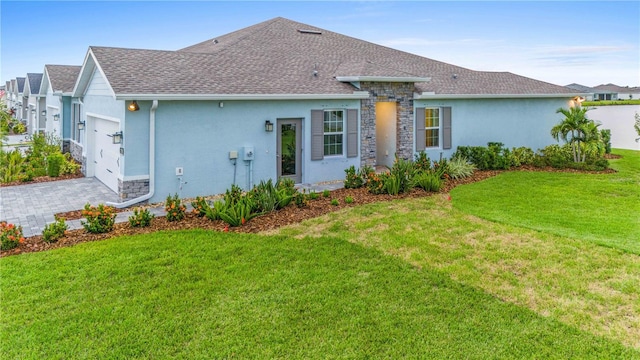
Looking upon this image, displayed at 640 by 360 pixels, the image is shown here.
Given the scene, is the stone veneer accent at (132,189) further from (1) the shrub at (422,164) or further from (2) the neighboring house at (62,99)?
(1) the shrub at (422,164)

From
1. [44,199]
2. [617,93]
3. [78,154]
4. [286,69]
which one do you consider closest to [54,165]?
[78,154]

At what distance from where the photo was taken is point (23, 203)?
428 inches

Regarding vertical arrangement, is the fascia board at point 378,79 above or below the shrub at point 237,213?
above

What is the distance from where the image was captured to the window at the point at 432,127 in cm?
1552

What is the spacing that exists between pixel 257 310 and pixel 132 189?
6899 millimetres

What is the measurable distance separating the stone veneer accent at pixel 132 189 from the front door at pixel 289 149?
12.8 ft

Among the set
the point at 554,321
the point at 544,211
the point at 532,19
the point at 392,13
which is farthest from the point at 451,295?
the point at 392,13

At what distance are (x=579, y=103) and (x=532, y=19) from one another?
5.50 meters

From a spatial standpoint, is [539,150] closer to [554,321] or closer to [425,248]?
[425,248]

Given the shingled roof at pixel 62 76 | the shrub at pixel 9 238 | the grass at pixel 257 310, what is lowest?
the grass at pixel 257 310

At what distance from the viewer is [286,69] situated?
1403 cm

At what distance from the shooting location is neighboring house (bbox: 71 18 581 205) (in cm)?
1075

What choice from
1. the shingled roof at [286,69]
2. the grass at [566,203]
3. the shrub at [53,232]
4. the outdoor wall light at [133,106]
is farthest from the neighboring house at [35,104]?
the grass at [566,203]

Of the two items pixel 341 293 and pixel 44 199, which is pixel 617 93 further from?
pixel 44 199
